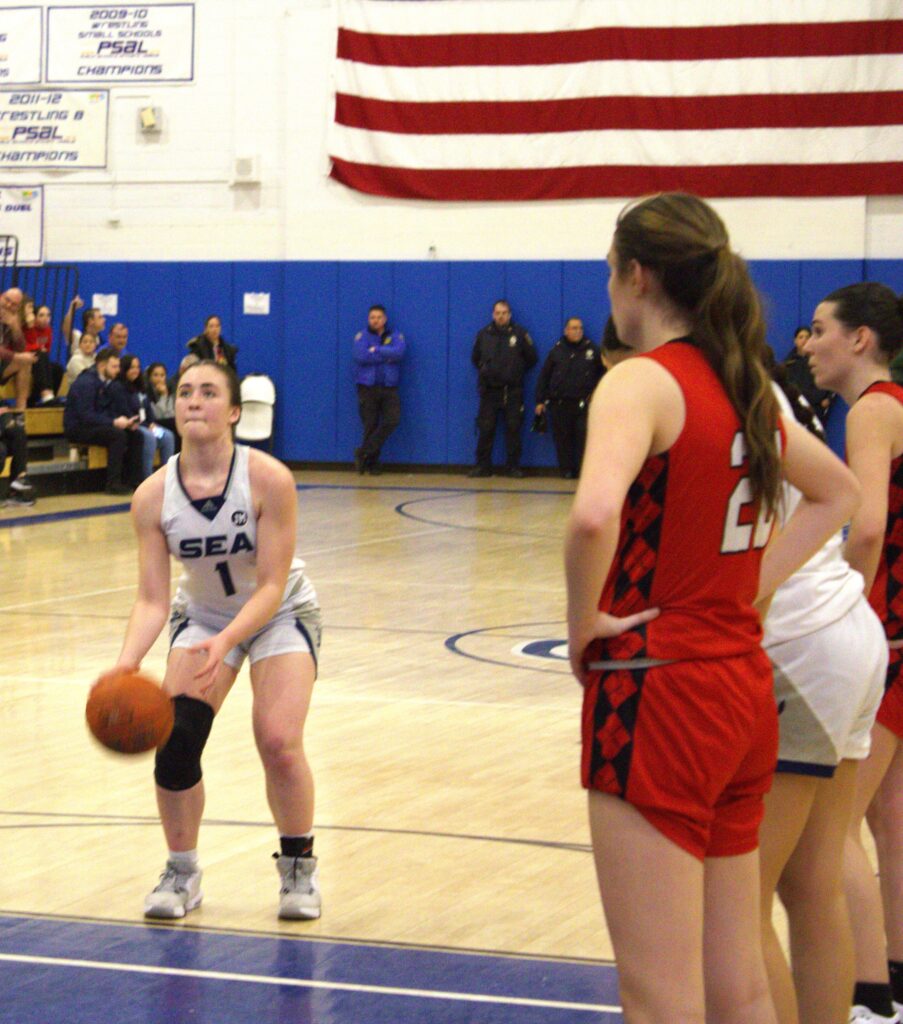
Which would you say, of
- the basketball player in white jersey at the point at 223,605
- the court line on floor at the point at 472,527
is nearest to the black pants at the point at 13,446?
the court line on floor at the point at 472,527

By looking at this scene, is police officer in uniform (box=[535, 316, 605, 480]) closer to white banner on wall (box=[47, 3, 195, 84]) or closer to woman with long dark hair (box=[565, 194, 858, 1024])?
white banner on wall (box=[47, 3, 195, 84])

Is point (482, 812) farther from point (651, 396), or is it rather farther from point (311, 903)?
point (651, 396)

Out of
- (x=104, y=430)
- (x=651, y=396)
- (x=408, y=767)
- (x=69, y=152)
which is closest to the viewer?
(x=651, y=396)

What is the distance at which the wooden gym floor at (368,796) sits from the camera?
418cm

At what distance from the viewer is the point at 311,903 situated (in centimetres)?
433

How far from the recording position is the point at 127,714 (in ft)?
12.2

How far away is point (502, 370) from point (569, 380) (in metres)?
0.80

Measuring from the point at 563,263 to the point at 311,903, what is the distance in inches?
584

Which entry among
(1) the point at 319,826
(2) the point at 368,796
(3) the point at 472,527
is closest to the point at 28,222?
(3) the point at 472,527

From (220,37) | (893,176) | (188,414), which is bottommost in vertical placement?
(188,414)

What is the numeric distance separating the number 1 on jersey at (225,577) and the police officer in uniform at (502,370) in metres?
14.1

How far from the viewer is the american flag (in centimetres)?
1731

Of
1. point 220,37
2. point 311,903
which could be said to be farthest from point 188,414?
point 220,37

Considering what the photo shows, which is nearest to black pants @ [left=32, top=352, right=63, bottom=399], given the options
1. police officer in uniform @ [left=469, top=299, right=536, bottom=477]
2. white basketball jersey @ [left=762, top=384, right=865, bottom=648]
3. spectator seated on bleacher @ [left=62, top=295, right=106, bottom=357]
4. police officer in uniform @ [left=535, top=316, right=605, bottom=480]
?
spectator seated on bleacher @ [left=62, top=295, right=106, bottom=357]
